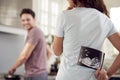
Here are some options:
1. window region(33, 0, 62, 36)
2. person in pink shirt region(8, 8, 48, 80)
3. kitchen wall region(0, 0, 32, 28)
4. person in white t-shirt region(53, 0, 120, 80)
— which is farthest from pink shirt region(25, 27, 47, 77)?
window region(33, 0, 62, 36)

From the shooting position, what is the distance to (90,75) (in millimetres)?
1454

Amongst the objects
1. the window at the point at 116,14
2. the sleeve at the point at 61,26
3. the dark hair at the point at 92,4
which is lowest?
the window at the point at 116,14

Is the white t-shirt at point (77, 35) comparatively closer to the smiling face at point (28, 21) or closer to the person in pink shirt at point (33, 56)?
the person in pink shirt at point (33, 56)

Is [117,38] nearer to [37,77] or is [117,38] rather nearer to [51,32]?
[37,77]

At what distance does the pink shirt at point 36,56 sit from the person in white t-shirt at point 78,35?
47.9 inches

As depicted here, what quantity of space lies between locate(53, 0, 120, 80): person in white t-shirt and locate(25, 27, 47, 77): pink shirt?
1217mm

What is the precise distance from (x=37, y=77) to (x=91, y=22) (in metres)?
1.32

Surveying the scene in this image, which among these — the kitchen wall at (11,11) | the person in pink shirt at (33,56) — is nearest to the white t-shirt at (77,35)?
the person in pink shirt at (33,56)

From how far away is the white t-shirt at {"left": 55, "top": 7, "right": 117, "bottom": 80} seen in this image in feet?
4.72

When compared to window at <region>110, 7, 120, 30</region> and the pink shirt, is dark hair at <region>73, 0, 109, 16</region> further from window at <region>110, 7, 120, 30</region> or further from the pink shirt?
window at <region>110, 7, 120, 30</region>

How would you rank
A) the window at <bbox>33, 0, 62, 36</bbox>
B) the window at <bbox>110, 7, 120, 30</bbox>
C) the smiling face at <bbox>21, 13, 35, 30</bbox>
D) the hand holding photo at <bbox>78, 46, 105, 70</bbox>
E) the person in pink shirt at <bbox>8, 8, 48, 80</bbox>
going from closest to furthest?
the hand holding photo at <bbox>78, 46, 105, 70</bbox> → the person in pink shirt at <bbox>8, 8, 48, 80</bbox> → the smiling face at <bbox>21, 13, 35, 30</bbox> → the window at <bbox>33, 0, 62, 36</bbox> → the window at <bbox>110, 7, 120, 30</bbox>

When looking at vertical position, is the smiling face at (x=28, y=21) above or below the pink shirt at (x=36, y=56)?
above

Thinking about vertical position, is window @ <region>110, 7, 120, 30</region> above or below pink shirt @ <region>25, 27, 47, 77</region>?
above

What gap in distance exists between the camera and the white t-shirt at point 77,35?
4.72ft
